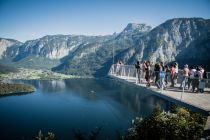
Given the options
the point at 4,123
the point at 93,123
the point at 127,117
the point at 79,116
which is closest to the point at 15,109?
the point at 4,123

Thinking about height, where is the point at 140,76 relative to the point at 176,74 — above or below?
below

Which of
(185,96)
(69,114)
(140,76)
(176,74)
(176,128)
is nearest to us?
(185,96)

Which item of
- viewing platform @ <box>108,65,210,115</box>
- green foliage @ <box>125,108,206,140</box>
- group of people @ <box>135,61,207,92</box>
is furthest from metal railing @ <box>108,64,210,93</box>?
green foliage @ <box>125,108,206,140</box>

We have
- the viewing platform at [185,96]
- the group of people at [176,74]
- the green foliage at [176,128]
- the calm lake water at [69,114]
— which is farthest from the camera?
the calm lake water at [69,114]

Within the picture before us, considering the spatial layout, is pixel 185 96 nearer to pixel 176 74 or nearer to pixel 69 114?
pixel 176 74

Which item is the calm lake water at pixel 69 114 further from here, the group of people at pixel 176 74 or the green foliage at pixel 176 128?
the group of people at pixel 176 74

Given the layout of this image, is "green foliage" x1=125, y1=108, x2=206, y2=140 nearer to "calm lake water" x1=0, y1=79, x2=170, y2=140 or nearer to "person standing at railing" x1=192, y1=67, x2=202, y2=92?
"person standing at railing" x1=192, y1=67, x2=202, y2=92

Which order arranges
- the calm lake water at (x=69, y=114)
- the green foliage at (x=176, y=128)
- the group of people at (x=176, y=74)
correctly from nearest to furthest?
1. the group of people at (x=176, y=74)
2. the green foliage at (x=176, y=128)
3. the calm lake water at (x=69, y=114)

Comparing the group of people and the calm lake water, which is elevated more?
the group of people

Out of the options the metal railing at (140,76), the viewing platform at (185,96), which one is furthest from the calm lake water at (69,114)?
the viewing platform at (185,96)

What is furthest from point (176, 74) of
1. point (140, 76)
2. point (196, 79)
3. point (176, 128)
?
point (176, 128)

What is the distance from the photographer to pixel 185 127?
28.3 metres

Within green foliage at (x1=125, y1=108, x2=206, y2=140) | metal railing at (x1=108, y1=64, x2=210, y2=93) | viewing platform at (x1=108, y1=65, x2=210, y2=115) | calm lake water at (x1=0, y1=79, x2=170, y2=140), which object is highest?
metal railing at (x1=108, y1=64, x2=210, y2=93)

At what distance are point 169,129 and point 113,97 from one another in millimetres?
157116
